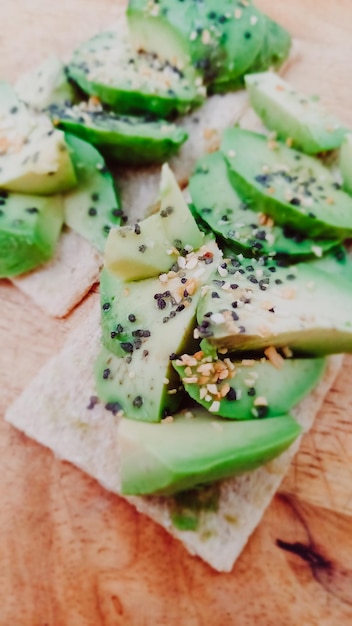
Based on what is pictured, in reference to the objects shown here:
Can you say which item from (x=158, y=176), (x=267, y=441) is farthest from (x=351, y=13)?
(x=267, y=441)

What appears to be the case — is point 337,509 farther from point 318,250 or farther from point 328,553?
point 318,250

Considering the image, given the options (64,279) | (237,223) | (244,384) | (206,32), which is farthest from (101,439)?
(206,32)

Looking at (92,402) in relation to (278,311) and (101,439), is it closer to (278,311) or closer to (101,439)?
(101,439)

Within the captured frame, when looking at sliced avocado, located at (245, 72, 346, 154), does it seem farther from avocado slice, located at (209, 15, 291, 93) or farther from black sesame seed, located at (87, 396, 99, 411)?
black sesame seed, located at (87, 396, 99, 411)

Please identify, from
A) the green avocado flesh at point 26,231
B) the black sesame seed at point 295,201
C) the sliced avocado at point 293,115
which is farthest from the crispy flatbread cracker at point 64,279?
the sliced avocado at point 293,115

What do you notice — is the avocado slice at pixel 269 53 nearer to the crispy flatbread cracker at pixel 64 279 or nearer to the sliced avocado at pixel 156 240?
the sliced avocado at pixel 156 240
